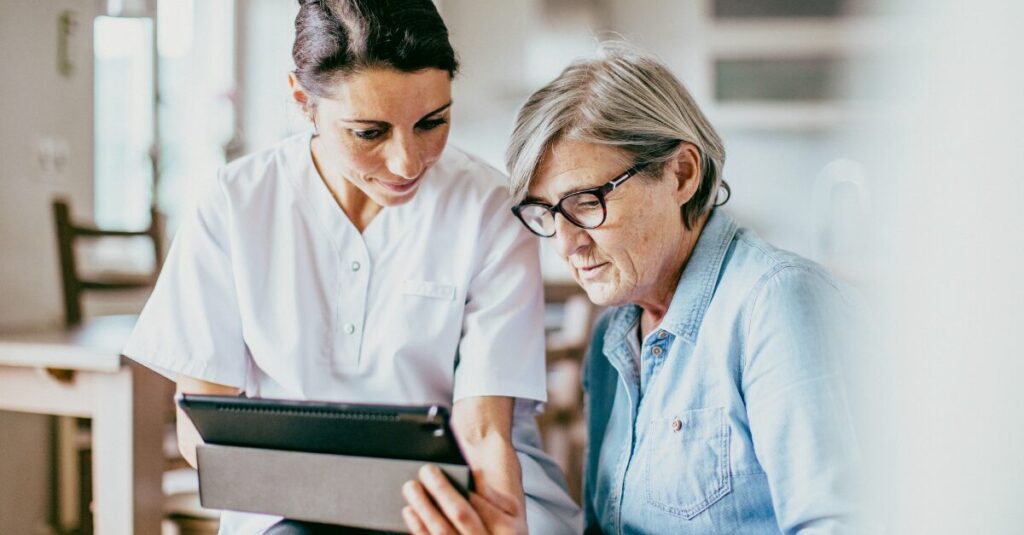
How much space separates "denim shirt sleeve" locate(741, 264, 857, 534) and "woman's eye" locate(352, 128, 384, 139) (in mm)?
557

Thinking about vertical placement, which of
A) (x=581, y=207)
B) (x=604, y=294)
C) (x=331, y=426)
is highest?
(x=581, y=207)

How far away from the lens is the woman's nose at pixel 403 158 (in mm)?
1277

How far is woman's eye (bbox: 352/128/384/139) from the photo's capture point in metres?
1.29

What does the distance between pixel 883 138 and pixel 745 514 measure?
0.91 metres

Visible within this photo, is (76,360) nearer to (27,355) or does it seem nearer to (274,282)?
(27,355)

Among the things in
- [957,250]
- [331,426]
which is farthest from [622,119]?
[957,250]

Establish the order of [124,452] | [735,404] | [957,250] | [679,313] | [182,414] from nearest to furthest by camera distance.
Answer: [957,250] → [735,404] → [679,313] → [182,414] → [124,452]

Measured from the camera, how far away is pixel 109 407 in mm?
1672

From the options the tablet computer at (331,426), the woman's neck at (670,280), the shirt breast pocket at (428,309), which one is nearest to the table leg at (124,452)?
the shirt breast pocket at (428,309)

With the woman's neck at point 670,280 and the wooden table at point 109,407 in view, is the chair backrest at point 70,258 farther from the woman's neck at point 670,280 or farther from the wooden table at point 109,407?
the woman's neck at point 670,280

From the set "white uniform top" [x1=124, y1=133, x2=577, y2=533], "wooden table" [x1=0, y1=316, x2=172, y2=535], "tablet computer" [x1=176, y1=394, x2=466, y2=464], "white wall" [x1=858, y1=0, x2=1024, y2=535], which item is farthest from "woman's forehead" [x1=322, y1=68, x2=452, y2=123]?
"white wall" [x1=858, y1=0, x2=1024, y2=535]

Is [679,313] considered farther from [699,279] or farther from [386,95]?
[386,95]

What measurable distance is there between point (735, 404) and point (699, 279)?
0.19 meters

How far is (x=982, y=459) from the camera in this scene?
32cm
